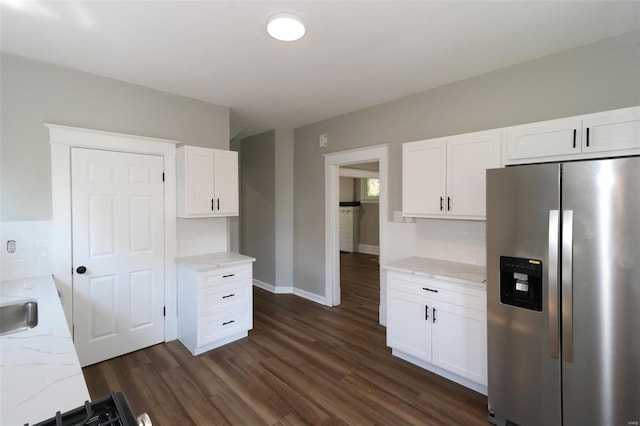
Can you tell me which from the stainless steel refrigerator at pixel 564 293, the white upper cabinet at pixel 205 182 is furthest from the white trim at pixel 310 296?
the stainless steel refrigerator at pixel 564 293

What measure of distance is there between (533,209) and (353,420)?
1855 mm

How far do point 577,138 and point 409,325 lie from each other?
1955 millimetres

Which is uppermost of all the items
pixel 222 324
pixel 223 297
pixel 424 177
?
pixel 424 177

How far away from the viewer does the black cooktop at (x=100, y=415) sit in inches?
31.0

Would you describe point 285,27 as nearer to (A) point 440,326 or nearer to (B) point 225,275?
(B) point 225,275

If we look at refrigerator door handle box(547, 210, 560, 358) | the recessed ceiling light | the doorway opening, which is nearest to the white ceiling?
the recessed ceiling light

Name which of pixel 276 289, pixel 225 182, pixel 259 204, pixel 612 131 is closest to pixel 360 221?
pixel 259 204

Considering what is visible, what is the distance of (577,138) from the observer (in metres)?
2.06

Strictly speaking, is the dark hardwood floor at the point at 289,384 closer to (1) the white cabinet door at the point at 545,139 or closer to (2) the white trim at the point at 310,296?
(2) the white trim at the point at 310,296

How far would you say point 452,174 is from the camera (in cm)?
264

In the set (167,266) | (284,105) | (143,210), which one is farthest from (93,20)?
(167,266)

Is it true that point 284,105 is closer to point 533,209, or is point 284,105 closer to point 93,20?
point 93,20

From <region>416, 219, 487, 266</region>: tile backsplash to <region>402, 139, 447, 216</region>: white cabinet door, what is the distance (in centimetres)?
35

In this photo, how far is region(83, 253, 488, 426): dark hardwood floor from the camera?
6.91 feet
